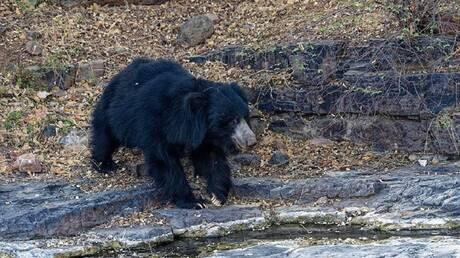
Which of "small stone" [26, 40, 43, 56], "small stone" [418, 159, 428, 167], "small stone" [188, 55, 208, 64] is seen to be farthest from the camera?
"small stone" [26, 40, 43, 56]

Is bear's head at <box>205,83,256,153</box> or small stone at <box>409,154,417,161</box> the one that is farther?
small stone at <box>409,154,417,161</box>

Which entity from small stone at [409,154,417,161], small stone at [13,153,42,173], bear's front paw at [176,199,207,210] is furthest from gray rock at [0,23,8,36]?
small stone at [409,154,417,161]

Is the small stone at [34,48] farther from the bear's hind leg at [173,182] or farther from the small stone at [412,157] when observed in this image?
the small stone at [412,157]

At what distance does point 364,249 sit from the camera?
5020mm

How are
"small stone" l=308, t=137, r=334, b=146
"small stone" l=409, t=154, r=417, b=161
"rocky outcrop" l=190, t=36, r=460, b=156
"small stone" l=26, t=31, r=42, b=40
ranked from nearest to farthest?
1. "small stone" l=409, t=154, r=417, b=161
2. "rocky outcrop" l=190, t=36, r=460, b=156
3. "small stone" l=308, t=137, r=334, b=146
4. "small stone" l=26, t=31, r=42, b=40

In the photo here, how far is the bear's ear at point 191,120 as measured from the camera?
5.89 meters

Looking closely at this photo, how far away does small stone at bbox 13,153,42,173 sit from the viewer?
22.1ft

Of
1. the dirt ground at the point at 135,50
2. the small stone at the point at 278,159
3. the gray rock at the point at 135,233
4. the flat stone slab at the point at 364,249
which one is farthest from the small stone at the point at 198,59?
the flat stone slab at the point at 364,249

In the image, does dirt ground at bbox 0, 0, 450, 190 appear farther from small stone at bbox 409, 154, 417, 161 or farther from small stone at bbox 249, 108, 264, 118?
small stone at bbox 249, 108, 264, 118

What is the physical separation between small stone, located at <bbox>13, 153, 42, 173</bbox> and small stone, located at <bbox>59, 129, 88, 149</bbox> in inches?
18.3

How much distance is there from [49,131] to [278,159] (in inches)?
77.1

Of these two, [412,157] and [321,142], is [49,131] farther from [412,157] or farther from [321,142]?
[412,157]

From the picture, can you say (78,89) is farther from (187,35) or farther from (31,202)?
(31,202)

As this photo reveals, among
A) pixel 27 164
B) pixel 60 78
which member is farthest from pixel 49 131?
pixel 60 78
